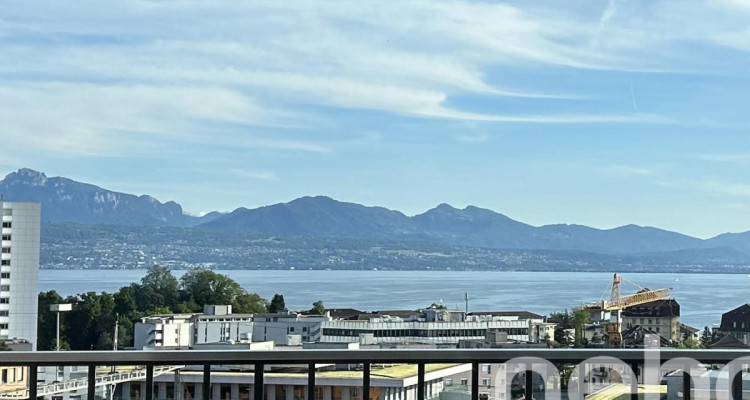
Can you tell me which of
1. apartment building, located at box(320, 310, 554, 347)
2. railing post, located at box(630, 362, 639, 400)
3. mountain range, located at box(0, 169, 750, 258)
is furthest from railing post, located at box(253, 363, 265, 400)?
mountain range, located at box(0, 169, 750, 258)

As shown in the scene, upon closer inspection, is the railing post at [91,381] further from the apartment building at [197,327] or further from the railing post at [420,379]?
the apartment building at [197,327]

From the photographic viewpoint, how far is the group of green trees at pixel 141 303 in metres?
8.95

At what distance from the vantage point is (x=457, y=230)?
3406 cm

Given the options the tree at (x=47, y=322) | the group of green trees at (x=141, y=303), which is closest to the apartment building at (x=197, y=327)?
the group of green trees at (x=141, y=303)

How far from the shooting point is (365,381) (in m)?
1.95

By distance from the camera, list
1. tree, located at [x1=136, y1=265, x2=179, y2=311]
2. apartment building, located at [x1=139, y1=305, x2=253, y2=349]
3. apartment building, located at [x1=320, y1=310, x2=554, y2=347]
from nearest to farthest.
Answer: apartment building, located at [x1=139, y1=305, x2=253, y2=349]
apartment building, located at [x1=320, y1=310, x2=554, y2=347]
tree, located at [x1=136, y1=265, x2=179, y2=311]

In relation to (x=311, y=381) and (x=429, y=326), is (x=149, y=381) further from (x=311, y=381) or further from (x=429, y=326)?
(x=429, y=326)

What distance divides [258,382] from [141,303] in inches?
382

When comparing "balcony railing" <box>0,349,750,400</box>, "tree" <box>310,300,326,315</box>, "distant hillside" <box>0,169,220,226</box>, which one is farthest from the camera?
"distant hillside" <box>0,169,220,226</box>

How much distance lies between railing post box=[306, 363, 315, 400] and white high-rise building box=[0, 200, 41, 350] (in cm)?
817

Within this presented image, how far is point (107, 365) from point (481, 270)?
22.5 meters

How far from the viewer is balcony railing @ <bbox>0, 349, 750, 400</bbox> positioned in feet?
6.13

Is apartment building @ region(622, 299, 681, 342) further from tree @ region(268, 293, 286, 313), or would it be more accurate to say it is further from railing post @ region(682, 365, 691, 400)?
railing post @ region(682, 365, 691, 400)

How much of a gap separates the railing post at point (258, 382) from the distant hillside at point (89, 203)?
20.3 metres
